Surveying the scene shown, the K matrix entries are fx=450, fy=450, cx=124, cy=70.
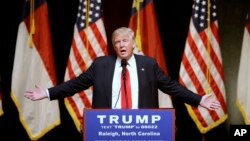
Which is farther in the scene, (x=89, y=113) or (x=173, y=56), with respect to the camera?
(x=173, y=56)

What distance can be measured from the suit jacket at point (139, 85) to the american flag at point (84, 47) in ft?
5.99

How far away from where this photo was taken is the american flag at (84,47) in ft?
16.1

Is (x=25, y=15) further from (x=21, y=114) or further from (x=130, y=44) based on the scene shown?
(x=130, y=44)

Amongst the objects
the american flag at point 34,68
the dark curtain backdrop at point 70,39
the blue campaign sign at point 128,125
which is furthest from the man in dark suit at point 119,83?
the dark curtain backdrop at point 70,39

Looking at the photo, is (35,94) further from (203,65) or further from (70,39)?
(70,39)

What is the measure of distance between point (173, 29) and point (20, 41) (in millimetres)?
1834

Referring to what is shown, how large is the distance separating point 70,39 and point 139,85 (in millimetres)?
2804

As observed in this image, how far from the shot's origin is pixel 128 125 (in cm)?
243

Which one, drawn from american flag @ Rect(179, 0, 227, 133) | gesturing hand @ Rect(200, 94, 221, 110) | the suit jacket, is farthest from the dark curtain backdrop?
gesturing hand @ Rect(200, 94, 221, 110)

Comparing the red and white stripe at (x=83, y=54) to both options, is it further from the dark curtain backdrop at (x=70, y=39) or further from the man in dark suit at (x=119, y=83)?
the man in dark suit at (x=119, y=83)

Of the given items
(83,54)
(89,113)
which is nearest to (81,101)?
(83,54)

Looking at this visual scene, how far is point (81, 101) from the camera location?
4.95m

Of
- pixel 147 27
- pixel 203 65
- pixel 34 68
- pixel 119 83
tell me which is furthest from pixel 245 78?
pixel 119 83

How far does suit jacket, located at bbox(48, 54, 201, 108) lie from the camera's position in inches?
114
